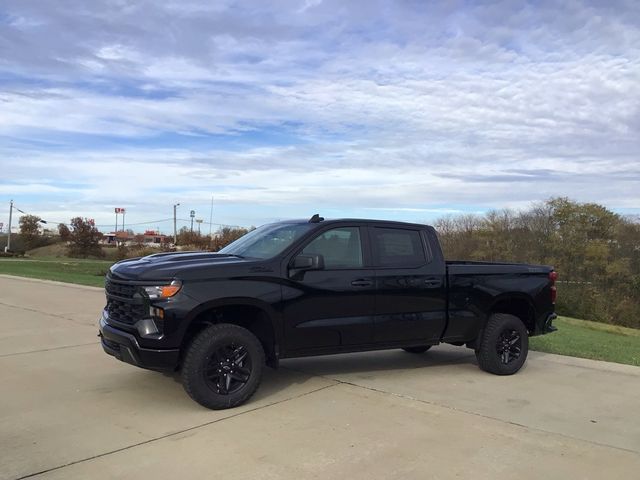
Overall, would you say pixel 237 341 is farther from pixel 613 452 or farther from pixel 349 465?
pixel 613 452

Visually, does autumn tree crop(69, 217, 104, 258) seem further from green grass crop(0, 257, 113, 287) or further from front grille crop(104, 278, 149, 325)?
front grille crop(104, 278, 149, 325)

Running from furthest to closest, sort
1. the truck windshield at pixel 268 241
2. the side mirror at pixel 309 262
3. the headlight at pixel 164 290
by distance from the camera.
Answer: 1. the truck windshield at pixel 268 241
2. the side mirror at pixel 309 262
3. the headlight at pixel 164 290

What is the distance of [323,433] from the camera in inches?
189

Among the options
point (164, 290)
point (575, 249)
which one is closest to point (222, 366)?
point (164, 290)

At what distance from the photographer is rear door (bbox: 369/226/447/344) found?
632 cm

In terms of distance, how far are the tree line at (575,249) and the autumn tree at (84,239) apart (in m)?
51.3

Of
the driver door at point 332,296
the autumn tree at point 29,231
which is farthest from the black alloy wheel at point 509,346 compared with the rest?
the autumn tree at point 29,231

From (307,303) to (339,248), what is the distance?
78 centimetres

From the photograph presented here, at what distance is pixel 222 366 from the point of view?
537 centimetres

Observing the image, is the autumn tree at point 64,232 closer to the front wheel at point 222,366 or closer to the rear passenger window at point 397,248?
the rear passenger window at point 397,248

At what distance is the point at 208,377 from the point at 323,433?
1206 millimetres

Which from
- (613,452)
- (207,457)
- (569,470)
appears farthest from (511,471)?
(207,457)

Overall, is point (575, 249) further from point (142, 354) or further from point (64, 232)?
point (64, 232)

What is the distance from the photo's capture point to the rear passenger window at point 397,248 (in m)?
→ 6.48
